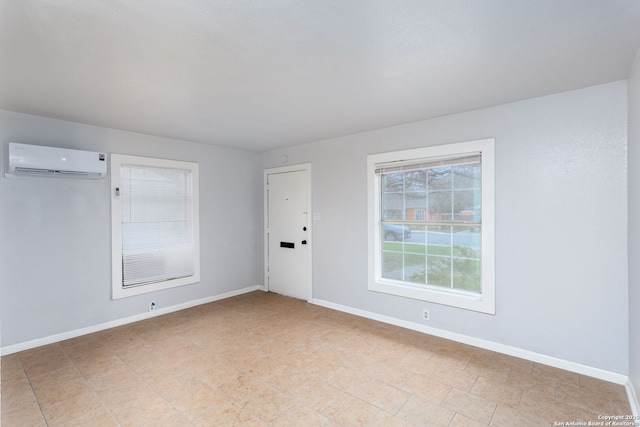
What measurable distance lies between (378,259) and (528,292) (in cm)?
163

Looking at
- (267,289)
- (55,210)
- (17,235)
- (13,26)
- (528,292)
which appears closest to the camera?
(13,26)

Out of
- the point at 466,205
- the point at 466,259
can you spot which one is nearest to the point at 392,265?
the point at 466,259

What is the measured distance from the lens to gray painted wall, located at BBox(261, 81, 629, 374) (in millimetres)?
2506

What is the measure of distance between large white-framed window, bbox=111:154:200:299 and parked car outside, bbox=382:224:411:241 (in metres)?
2.77

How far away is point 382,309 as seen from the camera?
390cm

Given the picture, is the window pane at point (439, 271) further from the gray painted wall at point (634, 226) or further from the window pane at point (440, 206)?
the gray painted wall at point (634, 226)

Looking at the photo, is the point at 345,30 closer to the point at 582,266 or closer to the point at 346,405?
the point at 346,405

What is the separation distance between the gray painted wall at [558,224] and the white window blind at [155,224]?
134 inches

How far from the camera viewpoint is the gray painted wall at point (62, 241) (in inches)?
123

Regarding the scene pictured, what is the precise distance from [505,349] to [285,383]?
84.3 inches

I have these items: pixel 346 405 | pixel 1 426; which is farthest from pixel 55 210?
pixel 346 405

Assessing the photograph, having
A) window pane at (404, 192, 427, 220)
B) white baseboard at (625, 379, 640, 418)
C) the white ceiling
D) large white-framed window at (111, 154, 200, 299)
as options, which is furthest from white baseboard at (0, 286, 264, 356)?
white baseboard at (625, 379, 640, 418)

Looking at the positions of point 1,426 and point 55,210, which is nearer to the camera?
point 1,426

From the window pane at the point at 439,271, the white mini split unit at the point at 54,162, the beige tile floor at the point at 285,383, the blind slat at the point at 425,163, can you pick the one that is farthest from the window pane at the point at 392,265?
the white mini split unit at the point at 54,162
